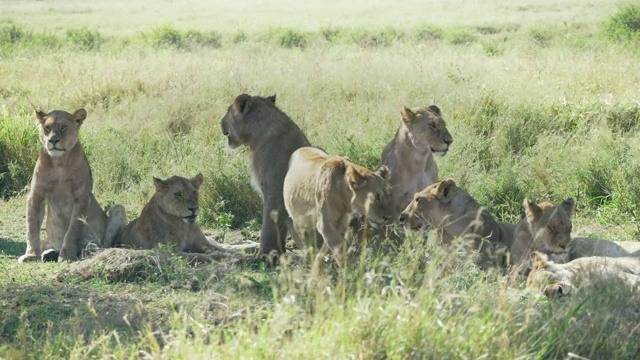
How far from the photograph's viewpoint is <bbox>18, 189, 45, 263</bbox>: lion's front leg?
8.19 m

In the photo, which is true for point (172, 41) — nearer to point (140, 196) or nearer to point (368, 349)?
point (140, 196)

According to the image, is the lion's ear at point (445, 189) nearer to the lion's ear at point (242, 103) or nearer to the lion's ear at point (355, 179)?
the lion's ear at point (355, 179)

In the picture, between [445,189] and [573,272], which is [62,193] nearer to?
[445,189]

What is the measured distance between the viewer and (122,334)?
18.2ft

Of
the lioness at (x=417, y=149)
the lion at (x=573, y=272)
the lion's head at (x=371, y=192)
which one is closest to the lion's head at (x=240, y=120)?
the lioness at (x=417, y=149)

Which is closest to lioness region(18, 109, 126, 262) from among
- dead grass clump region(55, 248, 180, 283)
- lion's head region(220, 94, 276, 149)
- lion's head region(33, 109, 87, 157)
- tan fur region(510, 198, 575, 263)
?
lion's head region(33, 109, 87, 157)

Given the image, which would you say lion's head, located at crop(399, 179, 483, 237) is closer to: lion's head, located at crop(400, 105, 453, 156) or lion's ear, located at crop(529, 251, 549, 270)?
lion's ear, located at crop(529, 251, 549, 270)

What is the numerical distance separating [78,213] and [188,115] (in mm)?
5093

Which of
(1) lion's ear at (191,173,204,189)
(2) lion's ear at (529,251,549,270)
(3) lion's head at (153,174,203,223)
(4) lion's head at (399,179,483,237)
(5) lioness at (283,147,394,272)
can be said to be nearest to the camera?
(5) lioness at (283,147,394,272)

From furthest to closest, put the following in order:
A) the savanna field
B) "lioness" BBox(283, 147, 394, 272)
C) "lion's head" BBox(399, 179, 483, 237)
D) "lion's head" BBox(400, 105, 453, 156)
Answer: "lion's head" BBox(400, 105, 453, 156) → "lion's head" BBox(399, 179, 483, 237) → "lioness" BBox(283, 147, 394, 272) → the savanna field

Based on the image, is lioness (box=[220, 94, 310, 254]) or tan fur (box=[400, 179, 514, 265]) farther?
lioness (box=[220, 94, 310, 254])

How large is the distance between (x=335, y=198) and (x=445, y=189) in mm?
933

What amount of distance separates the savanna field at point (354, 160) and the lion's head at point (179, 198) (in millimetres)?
622

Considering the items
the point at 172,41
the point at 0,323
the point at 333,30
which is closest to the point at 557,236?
the point at 0,323
